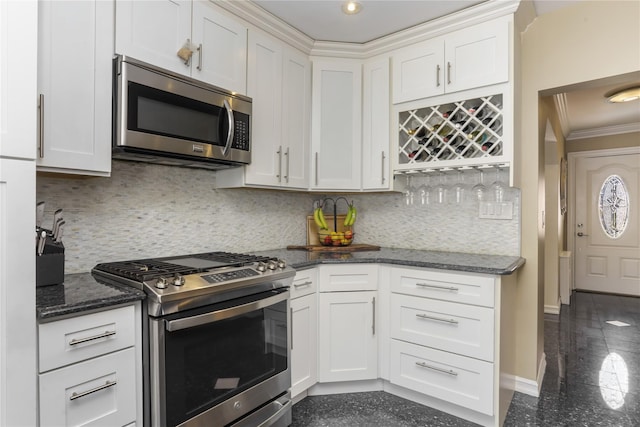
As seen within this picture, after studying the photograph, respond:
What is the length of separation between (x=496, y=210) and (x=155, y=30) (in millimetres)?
2381

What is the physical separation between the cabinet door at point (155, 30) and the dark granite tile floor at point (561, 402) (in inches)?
83.6

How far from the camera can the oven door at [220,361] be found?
1464mm

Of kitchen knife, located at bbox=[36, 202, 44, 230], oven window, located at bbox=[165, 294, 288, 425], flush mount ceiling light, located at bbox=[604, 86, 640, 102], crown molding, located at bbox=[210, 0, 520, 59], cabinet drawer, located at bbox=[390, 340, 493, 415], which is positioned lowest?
cabinet drawer, located at bbox=[390, 340, 493, 415]

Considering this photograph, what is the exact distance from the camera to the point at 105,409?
4.39ft

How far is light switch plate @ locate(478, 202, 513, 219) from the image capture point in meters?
2.57

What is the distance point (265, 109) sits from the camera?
2.43 meters

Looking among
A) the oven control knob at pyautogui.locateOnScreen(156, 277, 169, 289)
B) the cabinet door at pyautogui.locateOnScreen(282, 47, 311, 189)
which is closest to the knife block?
the oven control knob at pyautogui.locateOnScreen(156, 277, 169, 289)

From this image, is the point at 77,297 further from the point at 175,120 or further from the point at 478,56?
the point at 478,56

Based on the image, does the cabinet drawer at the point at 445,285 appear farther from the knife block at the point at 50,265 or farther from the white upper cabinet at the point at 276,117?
the knife block at the point at 50,265

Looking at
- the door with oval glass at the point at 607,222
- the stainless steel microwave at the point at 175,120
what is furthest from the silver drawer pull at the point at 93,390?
the door with oval glass at the point at 607,222

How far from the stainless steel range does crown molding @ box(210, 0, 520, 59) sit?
4.95 feet

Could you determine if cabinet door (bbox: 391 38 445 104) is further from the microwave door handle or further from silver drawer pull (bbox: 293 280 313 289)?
silver drawer pull (bbox: 293 280 313 289)

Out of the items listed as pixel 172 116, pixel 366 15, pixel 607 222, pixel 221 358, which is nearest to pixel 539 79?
pixel 366 15

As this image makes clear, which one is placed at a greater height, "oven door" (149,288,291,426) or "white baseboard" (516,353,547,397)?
"oven door" (149,288,291,426)
